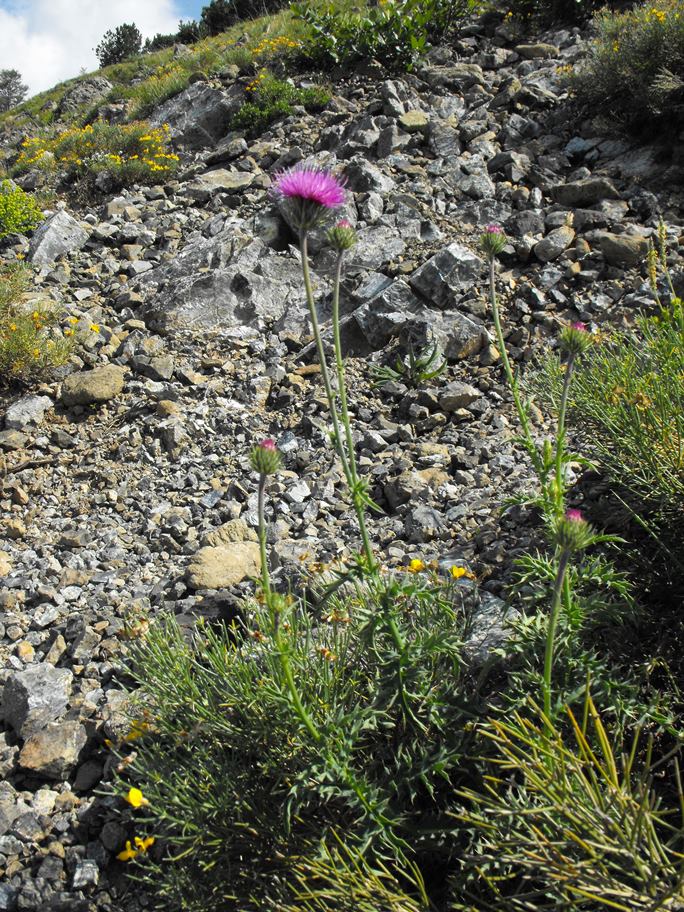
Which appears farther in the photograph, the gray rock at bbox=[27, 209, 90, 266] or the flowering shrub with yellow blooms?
the flowering shrub with yellow blooms

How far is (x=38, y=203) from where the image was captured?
8.01m

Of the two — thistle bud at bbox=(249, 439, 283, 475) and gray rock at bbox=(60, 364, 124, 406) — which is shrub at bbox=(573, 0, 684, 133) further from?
thistle bud at bbox=(249, 439, 283, 475)

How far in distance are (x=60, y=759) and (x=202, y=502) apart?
1.81 m

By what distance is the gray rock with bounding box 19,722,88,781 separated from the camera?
2762 mm

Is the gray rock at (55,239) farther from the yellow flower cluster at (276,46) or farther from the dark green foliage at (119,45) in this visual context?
the dark green foliage at (119,45)

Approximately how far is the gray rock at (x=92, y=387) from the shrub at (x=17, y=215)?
9.40 ft

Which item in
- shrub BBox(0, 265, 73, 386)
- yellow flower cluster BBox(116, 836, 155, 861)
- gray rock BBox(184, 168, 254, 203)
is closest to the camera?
yellow flower cluster BBox(116, 836, 155, 861)

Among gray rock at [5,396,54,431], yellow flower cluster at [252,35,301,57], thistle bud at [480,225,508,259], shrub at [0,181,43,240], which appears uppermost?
yellow flower cluster at [252,35,301,57]

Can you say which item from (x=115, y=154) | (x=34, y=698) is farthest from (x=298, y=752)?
(x=115, y=154)

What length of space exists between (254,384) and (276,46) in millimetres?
7462

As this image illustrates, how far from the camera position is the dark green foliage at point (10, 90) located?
2488 cm

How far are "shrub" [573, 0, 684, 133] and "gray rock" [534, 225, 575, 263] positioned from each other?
6.11ft

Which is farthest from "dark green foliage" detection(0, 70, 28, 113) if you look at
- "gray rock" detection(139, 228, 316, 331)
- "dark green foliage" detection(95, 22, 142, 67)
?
"gray rock" detection(139, 228, 316, 331)

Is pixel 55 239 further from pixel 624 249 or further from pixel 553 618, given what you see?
pixel 553 618
